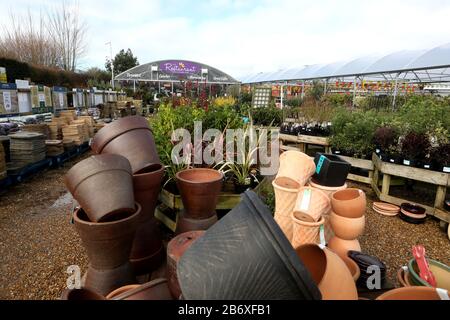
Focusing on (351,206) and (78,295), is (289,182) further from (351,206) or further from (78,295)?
(78,295)

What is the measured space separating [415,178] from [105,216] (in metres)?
3.06

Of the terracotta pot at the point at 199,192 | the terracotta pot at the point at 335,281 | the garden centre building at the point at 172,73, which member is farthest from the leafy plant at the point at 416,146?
the garden centre building at the point at 172,73

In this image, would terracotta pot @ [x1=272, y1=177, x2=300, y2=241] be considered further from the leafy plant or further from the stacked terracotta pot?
the leafy plant

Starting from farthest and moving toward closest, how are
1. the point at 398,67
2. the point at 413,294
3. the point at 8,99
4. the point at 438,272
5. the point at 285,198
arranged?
the point at 398,67 < the point at 8,99 < the point at 285,198 < the point at 438,272 < the point at 413,294

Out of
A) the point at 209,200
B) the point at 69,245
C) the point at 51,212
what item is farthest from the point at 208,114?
the point at 51,212

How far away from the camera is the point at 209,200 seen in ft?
6.07

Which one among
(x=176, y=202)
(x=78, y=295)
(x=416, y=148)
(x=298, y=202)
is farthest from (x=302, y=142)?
(x=78, y=295)

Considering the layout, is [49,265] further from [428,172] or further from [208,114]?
[428,172]

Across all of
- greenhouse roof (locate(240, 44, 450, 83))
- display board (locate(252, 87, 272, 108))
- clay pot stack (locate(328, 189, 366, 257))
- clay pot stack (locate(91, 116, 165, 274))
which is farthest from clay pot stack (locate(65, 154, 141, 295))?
greenhouse roof (locate(240, 44, 450, 83))

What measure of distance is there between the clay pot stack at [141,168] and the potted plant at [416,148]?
2.68 meters

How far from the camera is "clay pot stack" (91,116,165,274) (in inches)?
67.2

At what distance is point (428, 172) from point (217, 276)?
297 cm

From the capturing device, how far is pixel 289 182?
5.83 feet

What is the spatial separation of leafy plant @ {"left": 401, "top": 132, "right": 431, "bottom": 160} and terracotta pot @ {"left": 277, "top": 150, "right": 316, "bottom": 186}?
189 cm
